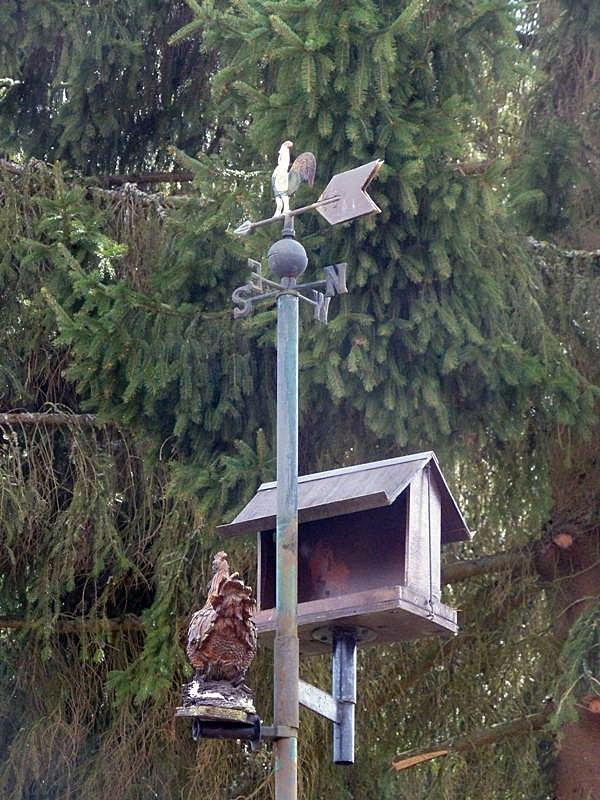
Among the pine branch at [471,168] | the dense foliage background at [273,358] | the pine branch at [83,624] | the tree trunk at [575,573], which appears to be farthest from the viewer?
the pine branch at [83,624]

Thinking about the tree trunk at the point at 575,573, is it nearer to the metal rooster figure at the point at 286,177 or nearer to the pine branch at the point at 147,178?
the pine branch at the point at 147,178

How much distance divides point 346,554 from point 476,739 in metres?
3.66

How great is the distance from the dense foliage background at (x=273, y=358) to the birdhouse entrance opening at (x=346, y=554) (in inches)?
64.2

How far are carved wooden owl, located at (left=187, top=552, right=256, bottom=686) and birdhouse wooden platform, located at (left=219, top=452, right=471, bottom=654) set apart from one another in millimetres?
528

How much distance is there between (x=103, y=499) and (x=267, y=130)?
2.51 metres

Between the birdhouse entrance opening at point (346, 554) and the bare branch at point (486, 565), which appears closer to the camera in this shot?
the birdhouse entrance opening at point (346, 554)

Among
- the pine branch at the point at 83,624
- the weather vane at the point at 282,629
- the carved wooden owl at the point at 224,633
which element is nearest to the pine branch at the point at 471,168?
the weather vane at the point at 282,629

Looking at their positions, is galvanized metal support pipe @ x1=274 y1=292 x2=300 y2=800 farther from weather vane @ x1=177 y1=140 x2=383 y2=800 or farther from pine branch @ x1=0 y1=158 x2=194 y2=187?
pine branch @ x1=0 y1=158 x2=194 y2=187

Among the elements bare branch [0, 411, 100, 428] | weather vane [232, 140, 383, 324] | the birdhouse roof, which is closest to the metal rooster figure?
weather vane [232, 140, 383, 324]

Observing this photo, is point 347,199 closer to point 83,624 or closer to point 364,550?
point 364,550

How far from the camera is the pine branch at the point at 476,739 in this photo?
8195 millimetres

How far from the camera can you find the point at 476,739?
831 centimetres

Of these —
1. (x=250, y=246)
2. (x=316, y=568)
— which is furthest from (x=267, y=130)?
(x=316, y=568)

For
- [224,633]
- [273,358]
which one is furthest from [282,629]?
[273,358]
